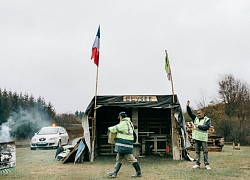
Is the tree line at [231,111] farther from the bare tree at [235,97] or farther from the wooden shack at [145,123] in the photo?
the wooden shack at [145,123]

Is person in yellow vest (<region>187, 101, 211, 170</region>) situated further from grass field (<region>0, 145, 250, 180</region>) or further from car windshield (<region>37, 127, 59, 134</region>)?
car windshield (<region>37, 127, 59, 134</region>)

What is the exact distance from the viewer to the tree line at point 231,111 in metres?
27.0

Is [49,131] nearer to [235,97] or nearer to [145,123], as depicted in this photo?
[145,123]

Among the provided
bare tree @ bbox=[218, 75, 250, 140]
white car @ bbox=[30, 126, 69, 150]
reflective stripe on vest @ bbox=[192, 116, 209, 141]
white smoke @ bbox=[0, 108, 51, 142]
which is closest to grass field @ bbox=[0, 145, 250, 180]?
reflective stripe on vest @ bbox=[192, 116, 209, 141]

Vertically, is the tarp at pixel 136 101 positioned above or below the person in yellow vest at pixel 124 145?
above

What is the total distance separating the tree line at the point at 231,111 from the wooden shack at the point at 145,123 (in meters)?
14.6

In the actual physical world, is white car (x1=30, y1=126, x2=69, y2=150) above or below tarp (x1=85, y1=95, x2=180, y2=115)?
below

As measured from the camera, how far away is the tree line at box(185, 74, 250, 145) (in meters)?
27.0

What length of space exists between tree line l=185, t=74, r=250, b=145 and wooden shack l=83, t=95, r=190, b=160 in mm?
14577

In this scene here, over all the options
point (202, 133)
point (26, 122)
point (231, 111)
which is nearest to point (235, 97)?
point (231, 111)

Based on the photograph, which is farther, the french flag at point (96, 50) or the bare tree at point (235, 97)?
the bare tree at point (235, 97)

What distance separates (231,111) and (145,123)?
2335 cm

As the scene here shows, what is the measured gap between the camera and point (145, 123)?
14.5 metres

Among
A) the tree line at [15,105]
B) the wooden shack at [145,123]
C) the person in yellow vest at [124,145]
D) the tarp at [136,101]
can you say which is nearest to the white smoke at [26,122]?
the tree line at [15,105]
